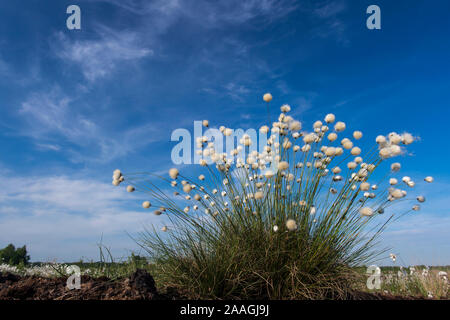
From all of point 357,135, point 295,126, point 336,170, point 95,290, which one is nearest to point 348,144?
point 357,135

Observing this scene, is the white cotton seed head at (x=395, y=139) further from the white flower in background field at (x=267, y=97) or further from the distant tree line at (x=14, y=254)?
the distant tree line at (x=14, y=254)

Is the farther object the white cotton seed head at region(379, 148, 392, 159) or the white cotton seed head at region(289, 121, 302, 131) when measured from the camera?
the white cotton seed head at region(289, 121, 302, 131)

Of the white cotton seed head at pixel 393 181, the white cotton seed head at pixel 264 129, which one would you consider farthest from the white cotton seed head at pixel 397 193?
the white cotton seed head at pixel 264 129

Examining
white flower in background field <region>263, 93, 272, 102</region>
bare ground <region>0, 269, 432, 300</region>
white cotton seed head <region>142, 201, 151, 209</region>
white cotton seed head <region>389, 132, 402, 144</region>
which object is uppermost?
white flower in background field <region>263, 93, 272, 102</region>

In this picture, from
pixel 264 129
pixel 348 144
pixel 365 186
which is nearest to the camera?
pixel 365 186

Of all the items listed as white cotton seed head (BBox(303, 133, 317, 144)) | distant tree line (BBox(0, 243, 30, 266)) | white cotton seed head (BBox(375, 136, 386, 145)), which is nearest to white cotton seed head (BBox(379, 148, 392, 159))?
white cotton seed head (BBox(375, 136, 386, 145))

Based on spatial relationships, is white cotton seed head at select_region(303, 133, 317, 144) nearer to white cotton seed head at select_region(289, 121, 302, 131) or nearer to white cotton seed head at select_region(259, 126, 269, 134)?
white cotton seed head at select_region(289, 121, 302, 131)

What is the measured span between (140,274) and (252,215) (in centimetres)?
151

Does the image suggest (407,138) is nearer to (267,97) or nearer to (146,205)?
(267,97)

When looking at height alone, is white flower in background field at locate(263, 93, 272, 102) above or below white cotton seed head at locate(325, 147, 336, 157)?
above

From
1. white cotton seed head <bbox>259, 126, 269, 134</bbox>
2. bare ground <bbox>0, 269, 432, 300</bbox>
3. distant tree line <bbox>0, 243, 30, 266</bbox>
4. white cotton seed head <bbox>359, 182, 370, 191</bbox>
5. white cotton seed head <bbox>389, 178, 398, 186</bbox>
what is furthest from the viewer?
distant tree line <bbox>0, 243, 30, 266</bbox>
